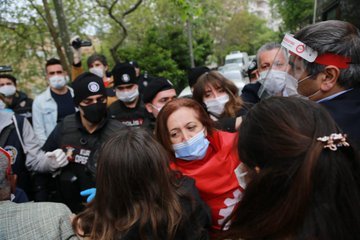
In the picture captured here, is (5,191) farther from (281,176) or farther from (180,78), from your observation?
(180,78)

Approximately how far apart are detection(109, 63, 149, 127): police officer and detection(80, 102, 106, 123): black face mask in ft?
2.89

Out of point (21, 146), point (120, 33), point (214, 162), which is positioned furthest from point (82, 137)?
point (120, 33)

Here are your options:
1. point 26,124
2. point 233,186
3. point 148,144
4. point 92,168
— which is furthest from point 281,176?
point 26,124

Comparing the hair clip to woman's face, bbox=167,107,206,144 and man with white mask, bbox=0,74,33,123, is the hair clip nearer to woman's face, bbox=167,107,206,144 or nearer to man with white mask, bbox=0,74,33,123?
woman's face, bbox=167,107,206,144

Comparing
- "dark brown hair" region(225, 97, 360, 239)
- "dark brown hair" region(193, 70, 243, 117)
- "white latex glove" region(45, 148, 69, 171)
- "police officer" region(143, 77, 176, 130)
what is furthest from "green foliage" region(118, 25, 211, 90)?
"dark brown hair" region(225, 97, 360, 239)

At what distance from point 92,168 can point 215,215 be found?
1117mm

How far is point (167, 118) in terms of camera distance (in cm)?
226

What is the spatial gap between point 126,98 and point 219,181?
212 centimetres

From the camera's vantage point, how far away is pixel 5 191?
5.77ft

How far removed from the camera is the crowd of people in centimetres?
108

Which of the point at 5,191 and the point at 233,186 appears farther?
the point at 233,186

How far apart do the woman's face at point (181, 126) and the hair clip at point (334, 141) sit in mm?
1217

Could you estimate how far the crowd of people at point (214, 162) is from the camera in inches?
42.5

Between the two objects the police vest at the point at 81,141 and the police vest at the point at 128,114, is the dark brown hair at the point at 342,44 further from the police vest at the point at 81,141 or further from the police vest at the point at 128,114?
the police vest at the point at 128,114
